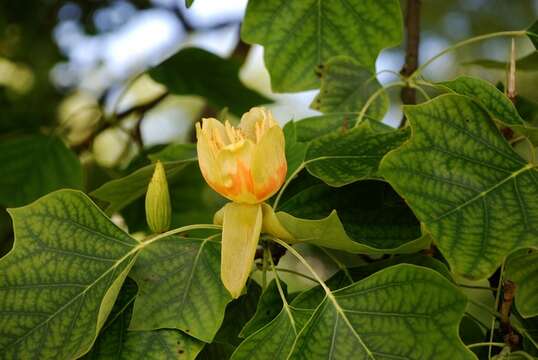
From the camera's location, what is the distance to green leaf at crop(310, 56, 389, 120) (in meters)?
0.90

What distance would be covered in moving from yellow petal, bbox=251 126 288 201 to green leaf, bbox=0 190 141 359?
0.12 metres

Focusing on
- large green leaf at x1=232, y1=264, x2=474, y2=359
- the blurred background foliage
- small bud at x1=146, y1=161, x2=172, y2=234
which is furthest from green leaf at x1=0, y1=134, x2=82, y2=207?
large green leaf at x1=232, y1=264, x2=474, y2=359

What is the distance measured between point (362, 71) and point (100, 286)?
0.42 metres

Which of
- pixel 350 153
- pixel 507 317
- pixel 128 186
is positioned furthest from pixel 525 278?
pixel 128 186

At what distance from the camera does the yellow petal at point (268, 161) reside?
0.62 m

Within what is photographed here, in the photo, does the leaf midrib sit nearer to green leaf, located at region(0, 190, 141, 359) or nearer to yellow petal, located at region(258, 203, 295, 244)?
yellow petal, located at region(258, 203, 295, 244)

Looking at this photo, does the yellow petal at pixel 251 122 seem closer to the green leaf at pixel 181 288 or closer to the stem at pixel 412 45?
the green leaf at pixel 181 288

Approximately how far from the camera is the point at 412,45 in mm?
1035

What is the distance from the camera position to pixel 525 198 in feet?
2.05

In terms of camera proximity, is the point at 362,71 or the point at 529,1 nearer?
the point at 362,71

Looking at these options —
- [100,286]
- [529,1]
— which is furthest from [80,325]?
[529,1]

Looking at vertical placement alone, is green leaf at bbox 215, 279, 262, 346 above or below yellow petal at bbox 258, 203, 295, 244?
below

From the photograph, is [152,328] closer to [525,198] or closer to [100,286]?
[100,286]

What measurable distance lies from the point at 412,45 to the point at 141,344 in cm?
56
